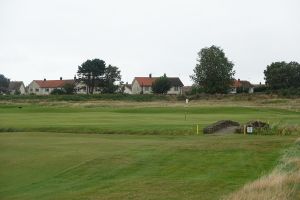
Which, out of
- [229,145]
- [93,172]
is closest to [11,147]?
[93,172]

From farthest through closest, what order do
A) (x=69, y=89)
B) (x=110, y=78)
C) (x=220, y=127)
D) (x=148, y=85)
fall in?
(x=148, y=85) → (x=110, y=78) → (x=69, y=89) → (x=220, y=127)

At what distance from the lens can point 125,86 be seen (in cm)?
17725

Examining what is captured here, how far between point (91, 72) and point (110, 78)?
9.04 metres

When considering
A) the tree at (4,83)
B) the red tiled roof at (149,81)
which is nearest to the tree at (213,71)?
the red tiled roof at (149,81)

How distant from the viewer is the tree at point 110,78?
135 meters

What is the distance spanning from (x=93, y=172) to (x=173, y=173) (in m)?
2.98

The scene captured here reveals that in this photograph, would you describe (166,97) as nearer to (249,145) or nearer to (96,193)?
(249,145)

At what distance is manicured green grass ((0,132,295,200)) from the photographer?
14.8m

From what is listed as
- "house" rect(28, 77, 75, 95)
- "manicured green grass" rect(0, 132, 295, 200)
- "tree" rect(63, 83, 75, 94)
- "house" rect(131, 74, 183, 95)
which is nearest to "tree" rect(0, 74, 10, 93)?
"house" rect(28, 77, 75, 95)

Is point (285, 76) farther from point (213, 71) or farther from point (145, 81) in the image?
point (145, 81)

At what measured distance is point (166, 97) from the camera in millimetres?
105000

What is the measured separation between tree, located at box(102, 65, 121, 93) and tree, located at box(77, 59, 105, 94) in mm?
2598

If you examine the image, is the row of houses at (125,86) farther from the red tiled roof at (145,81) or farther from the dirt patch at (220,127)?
the dirt patch at (220,127)

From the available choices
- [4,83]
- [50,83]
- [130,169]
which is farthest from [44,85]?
[130,169]
